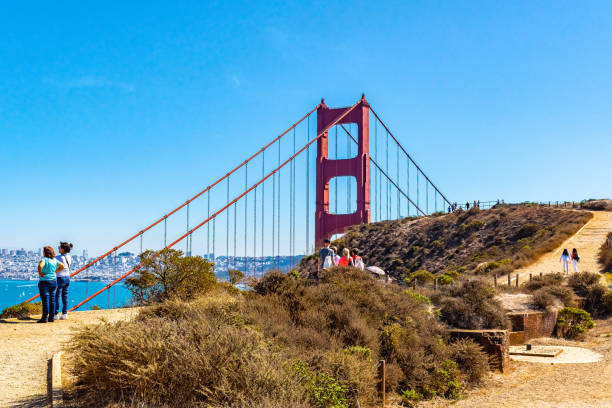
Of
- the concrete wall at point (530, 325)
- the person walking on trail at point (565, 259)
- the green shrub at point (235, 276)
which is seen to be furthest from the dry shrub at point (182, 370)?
the person walking on trail at point (565, 259)

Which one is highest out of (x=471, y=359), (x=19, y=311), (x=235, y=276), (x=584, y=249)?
(x=235, y=276)

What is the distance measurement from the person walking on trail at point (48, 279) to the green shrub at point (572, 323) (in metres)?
15.5

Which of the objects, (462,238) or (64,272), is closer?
(64,272)

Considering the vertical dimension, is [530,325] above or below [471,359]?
below

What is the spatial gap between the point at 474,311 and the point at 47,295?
11.5 m

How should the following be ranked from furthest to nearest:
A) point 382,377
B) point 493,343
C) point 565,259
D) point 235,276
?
point 565,259, point 235,276, point 493,343, point 382,377

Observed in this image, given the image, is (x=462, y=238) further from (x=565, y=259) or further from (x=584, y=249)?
(x=565, y=259)

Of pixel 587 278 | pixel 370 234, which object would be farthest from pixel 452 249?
pixel 587 278

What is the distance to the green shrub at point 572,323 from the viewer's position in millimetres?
17016

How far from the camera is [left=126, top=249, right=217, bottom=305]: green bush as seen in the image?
44.4 feet

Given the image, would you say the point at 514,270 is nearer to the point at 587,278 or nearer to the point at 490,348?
the point at 587,278

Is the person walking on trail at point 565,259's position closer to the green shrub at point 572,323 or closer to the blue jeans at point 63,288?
the green shrub at point 572,323

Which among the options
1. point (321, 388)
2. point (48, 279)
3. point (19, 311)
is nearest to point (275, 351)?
point (321, 388)

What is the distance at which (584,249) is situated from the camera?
33531mm
